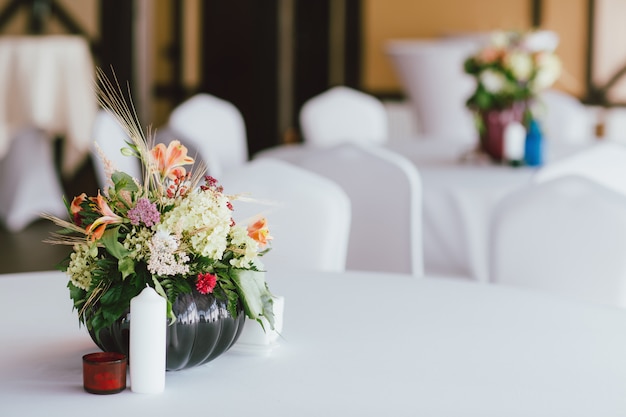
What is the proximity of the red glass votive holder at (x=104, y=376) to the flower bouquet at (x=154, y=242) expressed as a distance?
0.07 metres

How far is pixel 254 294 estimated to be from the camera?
171 centimetres

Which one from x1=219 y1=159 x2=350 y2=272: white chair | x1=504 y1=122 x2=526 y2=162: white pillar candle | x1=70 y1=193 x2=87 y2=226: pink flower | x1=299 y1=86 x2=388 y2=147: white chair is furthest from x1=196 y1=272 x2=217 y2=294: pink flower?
x1=299 y1=86 x2=388 y2=147: white chair

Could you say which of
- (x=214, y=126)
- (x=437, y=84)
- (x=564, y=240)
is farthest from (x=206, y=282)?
(x=437, y=84)

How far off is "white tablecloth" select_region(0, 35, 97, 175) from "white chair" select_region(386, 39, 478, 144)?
86.7 inches

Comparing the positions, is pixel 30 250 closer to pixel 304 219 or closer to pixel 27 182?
pixel 27 182

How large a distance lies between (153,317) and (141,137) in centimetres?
27

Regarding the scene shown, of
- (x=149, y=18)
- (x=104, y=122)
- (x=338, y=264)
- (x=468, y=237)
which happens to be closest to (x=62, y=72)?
(x=149, y=18)

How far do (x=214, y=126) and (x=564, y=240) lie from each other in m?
3.02

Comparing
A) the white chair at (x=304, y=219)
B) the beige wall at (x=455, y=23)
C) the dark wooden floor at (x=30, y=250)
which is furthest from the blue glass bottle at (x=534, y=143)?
the beige wall at (x=455, y=23)

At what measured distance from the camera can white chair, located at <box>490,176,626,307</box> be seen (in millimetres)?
2863

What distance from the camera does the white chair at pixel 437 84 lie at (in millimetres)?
7617

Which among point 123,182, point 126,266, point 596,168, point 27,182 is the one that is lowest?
point 27,182

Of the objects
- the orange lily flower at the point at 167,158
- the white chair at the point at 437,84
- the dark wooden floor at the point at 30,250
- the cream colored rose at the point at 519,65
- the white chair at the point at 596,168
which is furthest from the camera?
the white chair at the point at 437,84

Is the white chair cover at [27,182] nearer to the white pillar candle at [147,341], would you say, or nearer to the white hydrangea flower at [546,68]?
the white hydrangea flower at [546,68]
